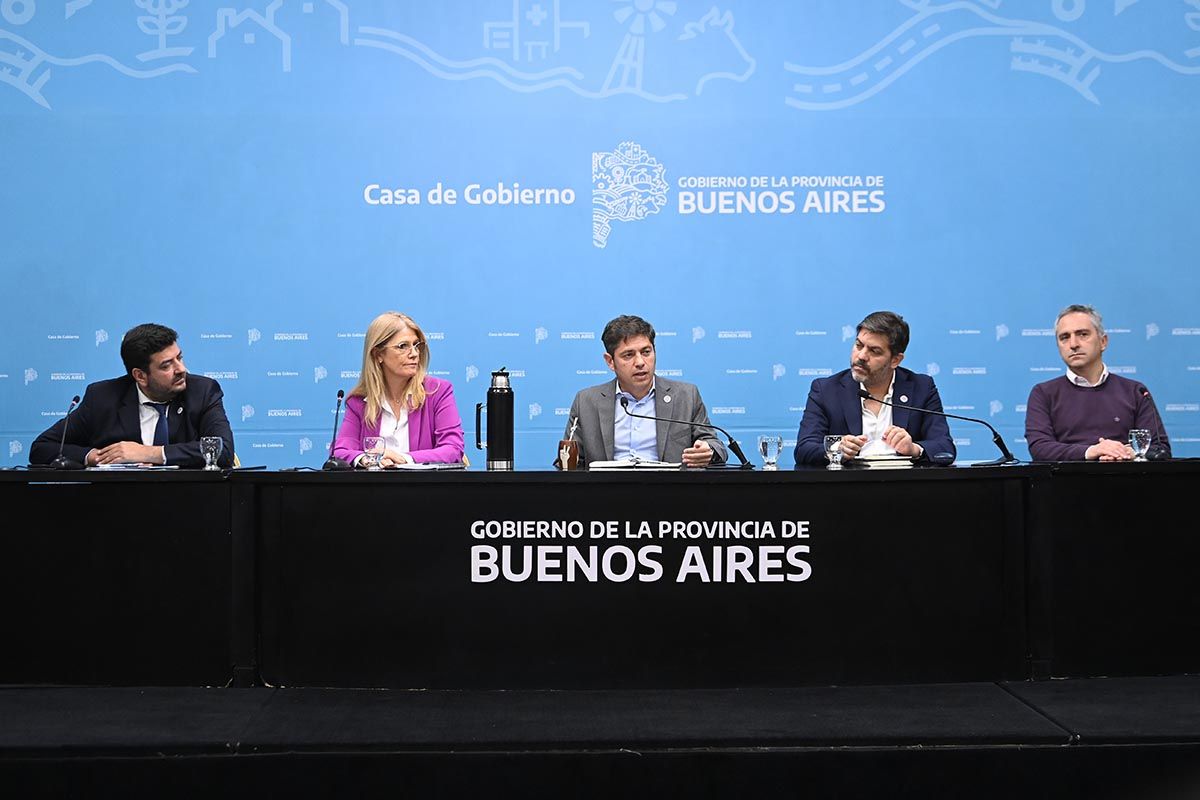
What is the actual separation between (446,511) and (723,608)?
68 centimetres

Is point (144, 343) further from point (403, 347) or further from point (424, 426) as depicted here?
point (424, 426)

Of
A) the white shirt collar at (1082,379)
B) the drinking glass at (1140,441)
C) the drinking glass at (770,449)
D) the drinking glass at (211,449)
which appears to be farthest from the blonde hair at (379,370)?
the white shirt collar at (1082,379)

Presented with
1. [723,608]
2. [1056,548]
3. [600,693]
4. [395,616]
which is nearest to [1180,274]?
[1056,548]

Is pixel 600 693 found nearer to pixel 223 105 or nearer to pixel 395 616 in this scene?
pixel 395 616

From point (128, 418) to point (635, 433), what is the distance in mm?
1668

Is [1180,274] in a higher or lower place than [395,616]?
higher

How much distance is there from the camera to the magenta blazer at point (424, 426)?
3531mm

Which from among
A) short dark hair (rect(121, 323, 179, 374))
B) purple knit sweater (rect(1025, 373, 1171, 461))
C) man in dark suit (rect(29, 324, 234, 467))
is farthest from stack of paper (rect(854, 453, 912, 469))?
short dark hair (rect(121, 323, 179, 374))

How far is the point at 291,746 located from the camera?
2.11m

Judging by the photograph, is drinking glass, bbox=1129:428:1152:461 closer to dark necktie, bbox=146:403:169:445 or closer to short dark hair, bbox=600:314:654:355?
short dark hair, bbox=600:314:654:355

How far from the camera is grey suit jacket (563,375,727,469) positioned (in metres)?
3.71

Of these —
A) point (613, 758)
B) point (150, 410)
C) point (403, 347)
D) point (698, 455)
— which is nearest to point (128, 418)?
point (150, 410)

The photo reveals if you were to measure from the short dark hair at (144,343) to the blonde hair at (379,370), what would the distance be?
604 millimetres

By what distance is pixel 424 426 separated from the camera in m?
3.57
